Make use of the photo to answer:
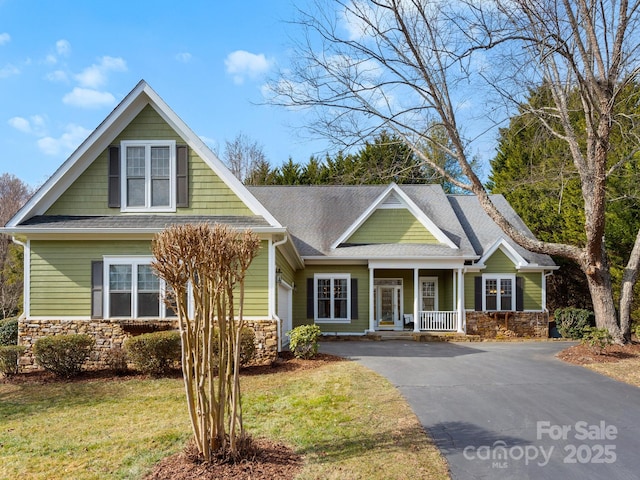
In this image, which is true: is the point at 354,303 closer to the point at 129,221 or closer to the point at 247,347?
the point at 247,347

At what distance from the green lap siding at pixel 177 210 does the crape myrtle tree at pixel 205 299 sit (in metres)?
7.09

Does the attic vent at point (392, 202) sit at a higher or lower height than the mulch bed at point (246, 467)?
higher

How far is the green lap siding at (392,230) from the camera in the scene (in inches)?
734

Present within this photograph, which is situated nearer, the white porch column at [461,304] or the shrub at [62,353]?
the shrub at [62,353]

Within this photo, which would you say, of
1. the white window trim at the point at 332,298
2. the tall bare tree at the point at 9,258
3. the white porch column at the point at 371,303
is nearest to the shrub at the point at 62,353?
the white window trim at the point at 332,298

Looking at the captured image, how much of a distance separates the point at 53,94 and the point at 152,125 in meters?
3.20

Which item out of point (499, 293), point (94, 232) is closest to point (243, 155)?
point (499, 293)

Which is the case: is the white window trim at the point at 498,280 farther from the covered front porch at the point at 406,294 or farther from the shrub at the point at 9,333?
the shrub at the point at 9,333

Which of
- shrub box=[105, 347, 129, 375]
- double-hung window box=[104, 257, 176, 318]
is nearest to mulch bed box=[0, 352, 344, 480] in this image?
shrub box=[105, 347, 129, 375]

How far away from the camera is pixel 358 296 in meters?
18.4

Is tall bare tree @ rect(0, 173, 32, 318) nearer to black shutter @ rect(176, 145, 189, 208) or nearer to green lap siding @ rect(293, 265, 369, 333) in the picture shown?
green lap siding @ rect(293, 265, 369, 333)

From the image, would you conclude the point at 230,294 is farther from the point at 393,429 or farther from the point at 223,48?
the point at 223,48

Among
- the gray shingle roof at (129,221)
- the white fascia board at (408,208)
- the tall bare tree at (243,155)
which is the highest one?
the tall bare tree at (243,155)

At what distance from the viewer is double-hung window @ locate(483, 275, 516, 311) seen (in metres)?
18.8
